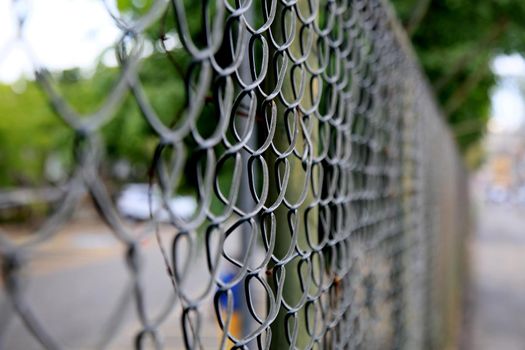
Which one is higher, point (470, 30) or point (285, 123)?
point (470, 30)

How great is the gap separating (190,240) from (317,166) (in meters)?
0.62

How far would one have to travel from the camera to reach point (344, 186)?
1549mm

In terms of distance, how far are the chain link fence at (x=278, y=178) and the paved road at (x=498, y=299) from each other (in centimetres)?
499

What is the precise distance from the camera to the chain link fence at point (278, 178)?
0.55 m

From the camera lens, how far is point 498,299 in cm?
1036

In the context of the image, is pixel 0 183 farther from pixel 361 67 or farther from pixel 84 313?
pixel 361 67

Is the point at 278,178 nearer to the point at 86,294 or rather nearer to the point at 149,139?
the point at 149,139

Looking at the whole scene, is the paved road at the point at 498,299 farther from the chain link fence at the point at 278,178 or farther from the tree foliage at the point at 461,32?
the chain link fence at the point at 278,178

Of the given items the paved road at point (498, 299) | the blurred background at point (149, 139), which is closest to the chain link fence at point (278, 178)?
the blurred background at point (149, 139)

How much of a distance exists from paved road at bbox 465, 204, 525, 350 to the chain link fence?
4.99 m

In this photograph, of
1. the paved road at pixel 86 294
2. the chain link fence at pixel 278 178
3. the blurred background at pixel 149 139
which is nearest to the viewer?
the chain link fence at pixel 278 178

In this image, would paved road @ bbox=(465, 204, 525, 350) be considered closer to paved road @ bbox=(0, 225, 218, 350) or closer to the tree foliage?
the tree foliage

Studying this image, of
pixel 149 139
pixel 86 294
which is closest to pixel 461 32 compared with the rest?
pixel 149 139

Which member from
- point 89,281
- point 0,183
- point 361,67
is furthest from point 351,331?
point 0,183
